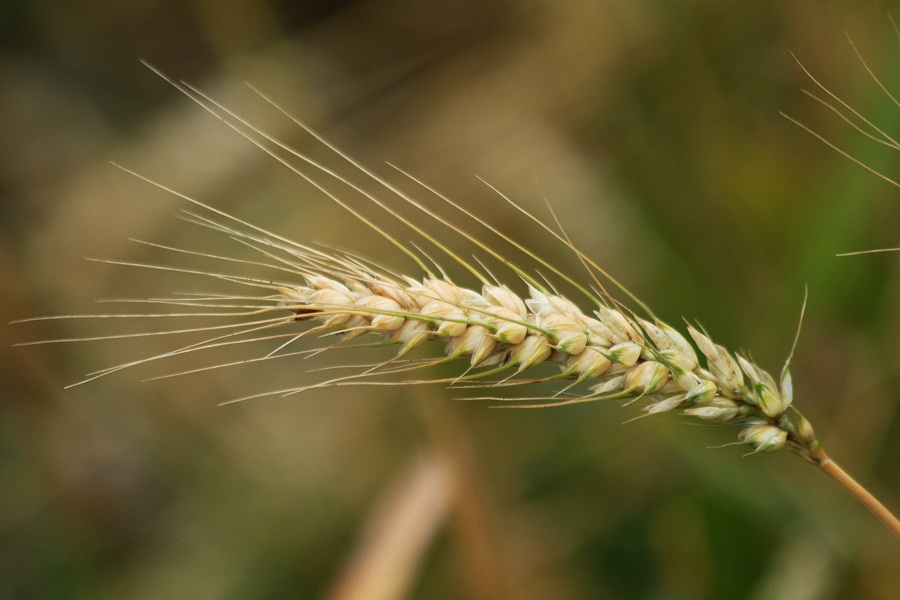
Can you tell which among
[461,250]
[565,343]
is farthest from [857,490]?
[461,250]

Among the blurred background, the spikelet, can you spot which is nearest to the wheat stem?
the spikelet

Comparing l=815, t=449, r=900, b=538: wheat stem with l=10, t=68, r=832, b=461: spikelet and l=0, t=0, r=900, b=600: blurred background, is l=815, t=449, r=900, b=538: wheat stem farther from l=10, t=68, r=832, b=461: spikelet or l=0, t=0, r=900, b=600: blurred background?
l=0, t=0, r=900, b=600: blurred background

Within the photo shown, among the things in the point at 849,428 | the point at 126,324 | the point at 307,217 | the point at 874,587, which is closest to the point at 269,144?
the point at 307,217

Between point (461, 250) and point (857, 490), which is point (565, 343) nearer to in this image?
point (857, 490)

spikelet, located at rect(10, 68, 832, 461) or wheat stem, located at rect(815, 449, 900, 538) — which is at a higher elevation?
spikelet, located at rect(10, 68, 832, 461)

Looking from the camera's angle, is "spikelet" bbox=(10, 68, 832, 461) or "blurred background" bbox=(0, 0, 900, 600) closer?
"spikelet" bbox=(10, 68, 832, 461)

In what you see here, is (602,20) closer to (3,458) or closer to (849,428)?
(849,428)

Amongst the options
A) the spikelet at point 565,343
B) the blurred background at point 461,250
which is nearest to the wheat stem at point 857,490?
the spikelet at point 565,343
